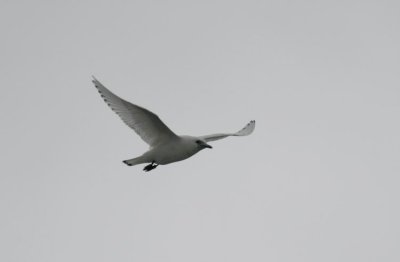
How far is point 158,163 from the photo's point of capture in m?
16.7

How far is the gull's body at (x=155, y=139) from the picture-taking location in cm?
1606

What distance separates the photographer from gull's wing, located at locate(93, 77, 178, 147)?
15.8 m

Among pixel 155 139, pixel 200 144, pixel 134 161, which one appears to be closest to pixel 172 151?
pixel 155 139

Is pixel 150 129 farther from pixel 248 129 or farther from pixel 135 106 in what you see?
pixel 248 129

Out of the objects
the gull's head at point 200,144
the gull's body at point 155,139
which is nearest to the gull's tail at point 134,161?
the gull's body at point 155,139

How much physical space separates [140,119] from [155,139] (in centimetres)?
70

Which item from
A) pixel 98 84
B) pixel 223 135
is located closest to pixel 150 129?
pixel 98 84

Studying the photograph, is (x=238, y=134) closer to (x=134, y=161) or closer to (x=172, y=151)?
(x=172, y=151)

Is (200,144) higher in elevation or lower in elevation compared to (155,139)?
lower

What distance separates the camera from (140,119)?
1625 centimetres

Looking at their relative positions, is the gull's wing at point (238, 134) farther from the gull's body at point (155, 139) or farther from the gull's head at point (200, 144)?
the gull's body at point (155, 139)

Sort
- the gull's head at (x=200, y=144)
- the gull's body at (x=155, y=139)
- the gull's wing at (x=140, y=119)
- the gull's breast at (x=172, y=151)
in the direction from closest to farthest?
the gull's wing at (x=140, y=119)
the gull's body at (x=155, y=139)
the gull's breast at (x=172, y=151)
the gull's head at (x=200, y=144)

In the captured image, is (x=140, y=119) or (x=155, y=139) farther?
(x=155, y=139)

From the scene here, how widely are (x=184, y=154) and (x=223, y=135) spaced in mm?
2647
